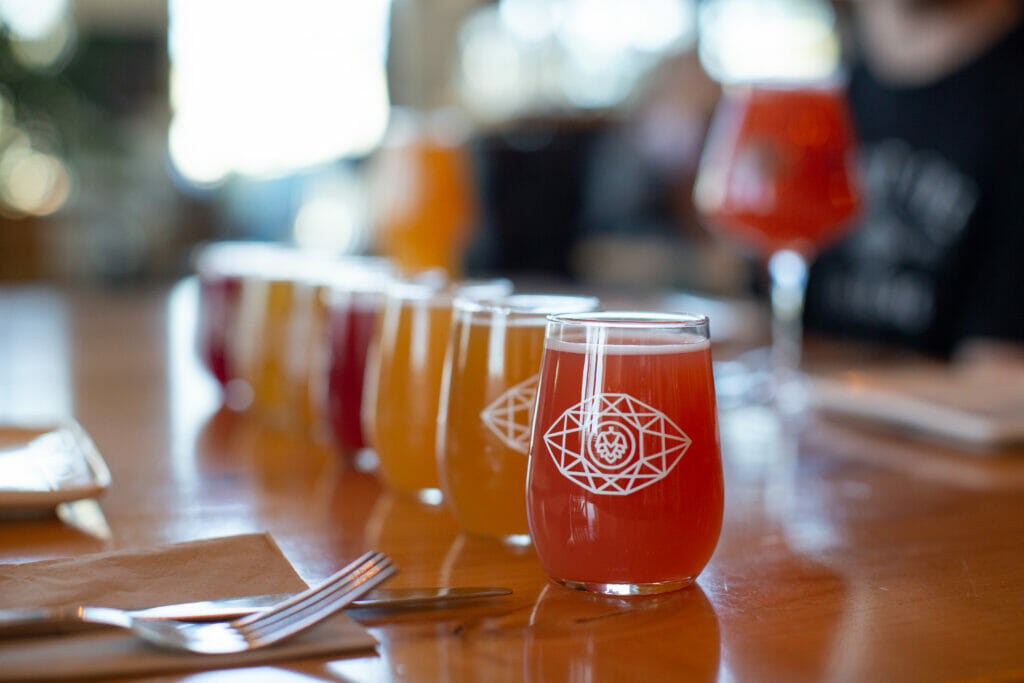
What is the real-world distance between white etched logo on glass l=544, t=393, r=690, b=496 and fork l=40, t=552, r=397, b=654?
0.12m

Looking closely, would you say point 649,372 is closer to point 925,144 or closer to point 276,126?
point 925,144

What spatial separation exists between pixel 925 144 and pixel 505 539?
1.81 meters

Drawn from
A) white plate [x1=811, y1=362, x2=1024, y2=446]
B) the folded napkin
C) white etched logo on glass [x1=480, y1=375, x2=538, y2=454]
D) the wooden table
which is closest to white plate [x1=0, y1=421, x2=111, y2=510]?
the wooden table

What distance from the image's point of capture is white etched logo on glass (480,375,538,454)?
2.21 ft

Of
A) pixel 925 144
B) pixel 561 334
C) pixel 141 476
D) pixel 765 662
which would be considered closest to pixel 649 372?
pixel 561 334

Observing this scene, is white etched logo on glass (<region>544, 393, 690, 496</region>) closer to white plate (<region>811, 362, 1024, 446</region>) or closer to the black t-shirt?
white plate (<region>811, 362, 1024, 446</region>)

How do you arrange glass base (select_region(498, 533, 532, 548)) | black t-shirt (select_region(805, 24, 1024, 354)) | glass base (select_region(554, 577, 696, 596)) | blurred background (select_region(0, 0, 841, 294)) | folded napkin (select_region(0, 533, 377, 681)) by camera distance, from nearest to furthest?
folded napkin (select_region(0, 533, 377, 681)), glass base (select_region(554, 577, 696, 596)), glass base (select_region(498, 533, 532, 548)), black t-shirt (select_region(805, 24, 1024, 354)), blurred background (select_region(0, 0, 841, 294))

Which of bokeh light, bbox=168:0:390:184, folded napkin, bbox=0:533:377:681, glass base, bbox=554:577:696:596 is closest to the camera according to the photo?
folded napkin, bbox=0:533:377:681

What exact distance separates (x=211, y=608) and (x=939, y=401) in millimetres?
Answer: 770

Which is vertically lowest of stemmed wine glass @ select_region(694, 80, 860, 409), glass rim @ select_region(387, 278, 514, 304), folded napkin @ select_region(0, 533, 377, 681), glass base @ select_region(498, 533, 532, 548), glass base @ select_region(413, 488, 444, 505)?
glass base @ select_region(413, 488, 444, 505)

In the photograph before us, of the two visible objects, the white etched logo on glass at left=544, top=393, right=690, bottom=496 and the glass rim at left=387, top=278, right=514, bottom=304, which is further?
the glass rim at left=387, top=278, right=514, bottom=304

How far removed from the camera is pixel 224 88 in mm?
8164

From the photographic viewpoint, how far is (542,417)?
0.60m

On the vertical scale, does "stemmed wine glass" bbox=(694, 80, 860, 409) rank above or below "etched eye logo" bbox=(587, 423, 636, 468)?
above
